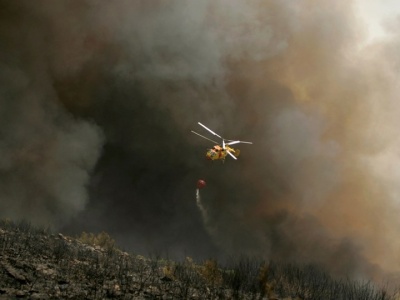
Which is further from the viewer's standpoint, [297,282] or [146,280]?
[297,282]

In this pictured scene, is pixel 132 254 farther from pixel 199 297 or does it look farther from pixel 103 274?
pixel 199 297

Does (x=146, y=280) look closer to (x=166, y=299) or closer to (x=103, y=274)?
(x=103, y=274)

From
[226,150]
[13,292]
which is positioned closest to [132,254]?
[226,150]

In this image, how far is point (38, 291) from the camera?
20828 mm

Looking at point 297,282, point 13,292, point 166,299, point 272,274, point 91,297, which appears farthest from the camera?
point 272,274

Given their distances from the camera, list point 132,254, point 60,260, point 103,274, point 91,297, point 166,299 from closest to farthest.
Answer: point 91,297 < point 166,299 < point 103,274 < point 60,260 < point 132,254

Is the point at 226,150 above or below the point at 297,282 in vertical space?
above

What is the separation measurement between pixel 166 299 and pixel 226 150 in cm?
2940

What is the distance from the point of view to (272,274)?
3894 cm

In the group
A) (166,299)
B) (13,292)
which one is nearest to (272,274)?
(166,299)

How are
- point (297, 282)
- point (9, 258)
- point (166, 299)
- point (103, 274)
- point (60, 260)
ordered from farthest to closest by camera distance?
point (297, 282)
point (60, 260)
point (103, 274)
point (9, 258)
point (166, 299)

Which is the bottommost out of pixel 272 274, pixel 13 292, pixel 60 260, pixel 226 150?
pixel 13 292

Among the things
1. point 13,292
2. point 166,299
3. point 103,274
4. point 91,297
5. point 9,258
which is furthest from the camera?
point 103,274

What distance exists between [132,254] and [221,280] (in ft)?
64.3
